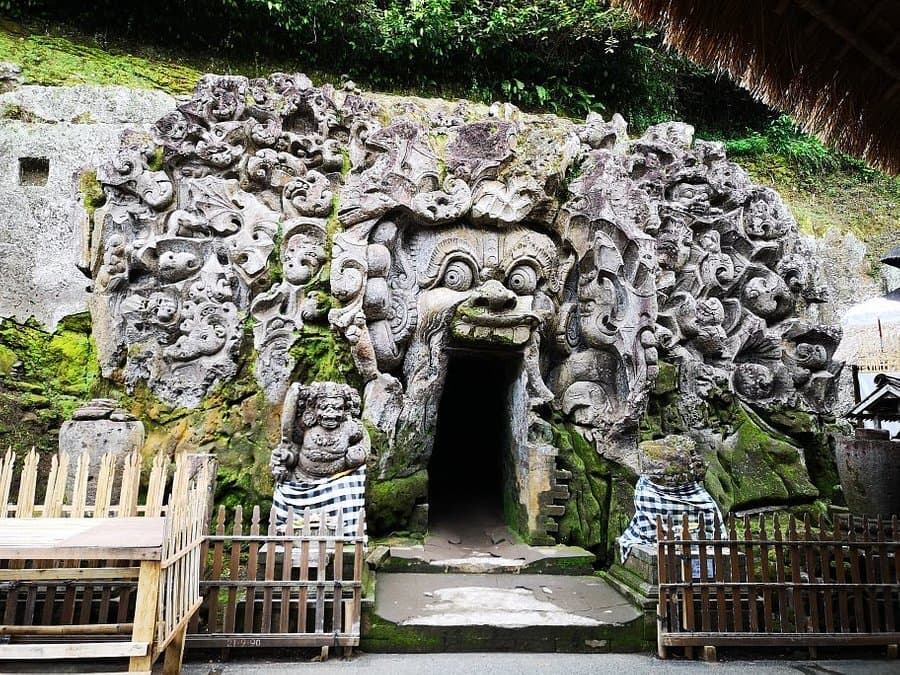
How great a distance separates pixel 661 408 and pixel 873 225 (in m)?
9.06

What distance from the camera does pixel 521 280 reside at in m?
7.59

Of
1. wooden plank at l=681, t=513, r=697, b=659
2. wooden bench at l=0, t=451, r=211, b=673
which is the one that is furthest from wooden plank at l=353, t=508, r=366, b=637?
wooden plank at l=681, t=513, r=697, b=659

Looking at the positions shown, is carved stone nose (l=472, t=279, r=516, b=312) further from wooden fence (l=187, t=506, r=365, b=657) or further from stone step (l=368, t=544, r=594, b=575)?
wooden fence (l=187, t=506, r=365, b=657)

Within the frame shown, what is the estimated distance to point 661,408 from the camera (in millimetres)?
8039

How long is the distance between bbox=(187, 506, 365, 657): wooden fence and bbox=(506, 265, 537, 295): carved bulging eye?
3.74m

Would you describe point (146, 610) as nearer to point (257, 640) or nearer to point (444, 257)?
point (257, 640)

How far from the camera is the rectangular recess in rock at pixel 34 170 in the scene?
32.8 ft

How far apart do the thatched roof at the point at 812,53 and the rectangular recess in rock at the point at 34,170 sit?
9.87 meters

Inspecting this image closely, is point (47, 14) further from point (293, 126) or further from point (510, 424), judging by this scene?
point (510, 424)

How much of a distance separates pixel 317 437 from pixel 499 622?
215cm

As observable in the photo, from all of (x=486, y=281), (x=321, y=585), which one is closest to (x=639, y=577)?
(x=321, y=585)

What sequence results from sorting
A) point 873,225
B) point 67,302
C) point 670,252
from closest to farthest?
1. point 670,252
2. point 67,302
3. point 873,225

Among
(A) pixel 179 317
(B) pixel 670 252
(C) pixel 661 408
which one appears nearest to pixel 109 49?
(A) pixel 179 317

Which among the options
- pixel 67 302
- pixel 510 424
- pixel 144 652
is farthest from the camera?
pixel 67 302
